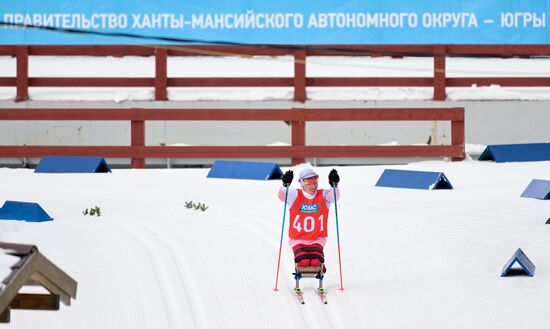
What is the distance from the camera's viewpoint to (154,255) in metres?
8.52

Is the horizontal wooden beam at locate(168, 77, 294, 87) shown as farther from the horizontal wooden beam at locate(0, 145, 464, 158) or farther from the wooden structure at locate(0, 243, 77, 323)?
the wooden structure at locate(0, 243, 77, 323)

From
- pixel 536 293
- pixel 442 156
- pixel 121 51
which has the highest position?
pixel 121 51

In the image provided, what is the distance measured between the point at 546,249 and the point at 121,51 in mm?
12217

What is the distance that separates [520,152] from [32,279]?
13.2m

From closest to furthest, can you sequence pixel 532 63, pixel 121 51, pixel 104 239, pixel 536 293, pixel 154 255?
pixel 536 293 < pixel 154 255 < pixel 104 239 < pixel 121 51 < pixel 532 63

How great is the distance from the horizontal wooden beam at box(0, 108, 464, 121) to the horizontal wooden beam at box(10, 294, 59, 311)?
1233 centimetres

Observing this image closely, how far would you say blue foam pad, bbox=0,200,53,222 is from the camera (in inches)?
415

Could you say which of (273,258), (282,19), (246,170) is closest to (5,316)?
(273,258)

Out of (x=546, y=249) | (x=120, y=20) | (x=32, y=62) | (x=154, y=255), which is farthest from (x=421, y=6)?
(x=32, y=62)

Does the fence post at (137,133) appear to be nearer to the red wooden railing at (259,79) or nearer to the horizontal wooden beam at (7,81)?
the red wooden railing at (259,79)

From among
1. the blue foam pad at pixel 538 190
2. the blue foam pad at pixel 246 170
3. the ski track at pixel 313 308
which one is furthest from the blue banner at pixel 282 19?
the ski track at pixel 313 308

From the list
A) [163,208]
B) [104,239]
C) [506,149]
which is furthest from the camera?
[506,149]

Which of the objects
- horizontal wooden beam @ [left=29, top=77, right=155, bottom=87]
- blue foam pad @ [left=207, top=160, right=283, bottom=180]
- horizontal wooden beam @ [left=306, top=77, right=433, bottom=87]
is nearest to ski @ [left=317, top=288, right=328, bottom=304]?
blue foam pad @ [left=207, top=160, right=283, bottom=180]

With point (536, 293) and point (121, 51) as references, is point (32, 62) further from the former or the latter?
point (536, 293)
